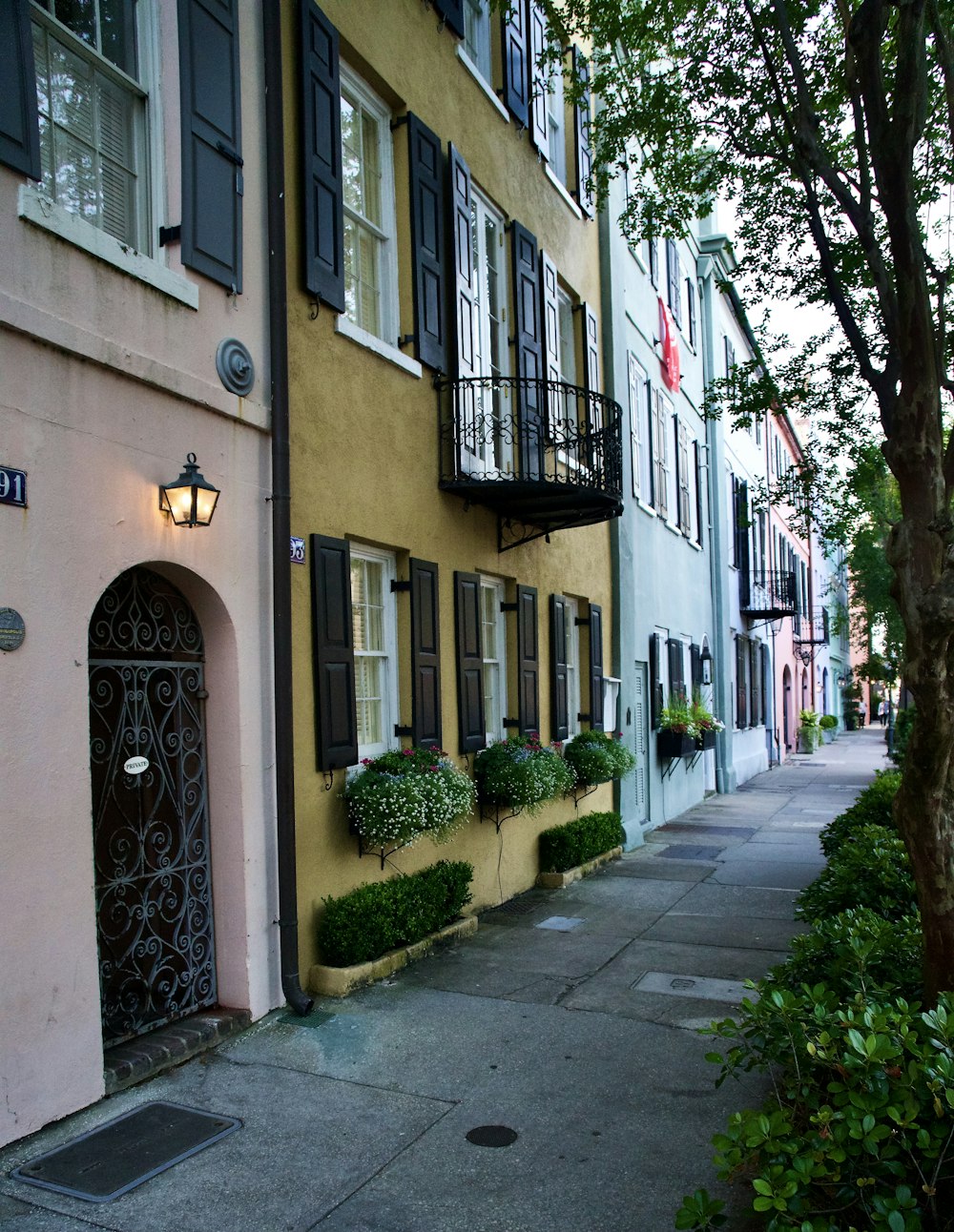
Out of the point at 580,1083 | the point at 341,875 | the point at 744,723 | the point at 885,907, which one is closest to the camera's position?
the point at 580,1083

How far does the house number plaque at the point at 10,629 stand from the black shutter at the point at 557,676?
7.00 m

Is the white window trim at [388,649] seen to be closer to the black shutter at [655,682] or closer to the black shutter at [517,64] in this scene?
the black shutter at [517,64]

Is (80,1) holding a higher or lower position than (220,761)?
higher

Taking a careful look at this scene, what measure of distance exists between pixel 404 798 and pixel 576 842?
4.34 m

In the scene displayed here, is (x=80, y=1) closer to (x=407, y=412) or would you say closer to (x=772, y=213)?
(x=407, y=412)

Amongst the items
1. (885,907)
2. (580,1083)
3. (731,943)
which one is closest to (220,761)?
(580,1083)

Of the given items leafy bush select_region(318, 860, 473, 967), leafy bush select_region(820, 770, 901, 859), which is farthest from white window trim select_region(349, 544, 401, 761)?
leafy bush select_region(820, 770, 901, 859)

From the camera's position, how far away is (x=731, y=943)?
806cm

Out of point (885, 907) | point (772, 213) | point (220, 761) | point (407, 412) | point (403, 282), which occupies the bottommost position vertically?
point (885, 907)

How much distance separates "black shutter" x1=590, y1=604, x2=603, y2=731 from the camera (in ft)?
40.0

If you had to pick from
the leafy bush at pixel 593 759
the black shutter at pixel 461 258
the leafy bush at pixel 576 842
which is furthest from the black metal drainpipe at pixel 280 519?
the leafy bush at pixel 593 759

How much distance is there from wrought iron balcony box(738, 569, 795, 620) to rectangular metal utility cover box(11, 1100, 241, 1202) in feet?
65.3

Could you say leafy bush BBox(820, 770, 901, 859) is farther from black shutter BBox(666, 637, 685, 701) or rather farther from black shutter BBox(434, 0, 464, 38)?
black shutter BBox(434, 0, 464, 38)

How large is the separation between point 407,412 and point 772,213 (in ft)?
12.2
